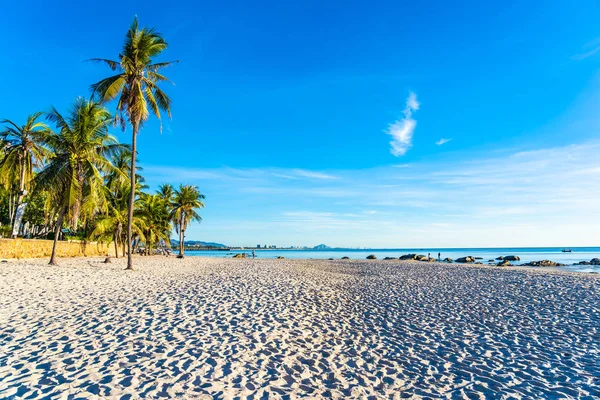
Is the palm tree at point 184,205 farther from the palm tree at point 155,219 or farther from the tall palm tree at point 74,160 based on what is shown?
the tall palm tree at point 74,160

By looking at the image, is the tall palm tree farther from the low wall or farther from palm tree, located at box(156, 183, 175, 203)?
palm tree, located at box(156, 183, 175, 203)

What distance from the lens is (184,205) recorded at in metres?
37.7

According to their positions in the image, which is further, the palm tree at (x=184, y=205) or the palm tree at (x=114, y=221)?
the palm tree at (x=184, y=205)

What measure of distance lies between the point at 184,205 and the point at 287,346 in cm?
3462

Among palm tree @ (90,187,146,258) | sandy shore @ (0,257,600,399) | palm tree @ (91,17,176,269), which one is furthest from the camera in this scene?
palm tree @ (90,187,146,258)

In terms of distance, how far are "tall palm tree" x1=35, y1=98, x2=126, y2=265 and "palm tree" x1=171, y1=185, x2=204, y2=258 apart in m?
18.3

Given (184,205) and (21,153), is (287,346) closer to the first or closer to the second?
(21,153)

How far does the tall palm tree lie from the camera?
17.8m

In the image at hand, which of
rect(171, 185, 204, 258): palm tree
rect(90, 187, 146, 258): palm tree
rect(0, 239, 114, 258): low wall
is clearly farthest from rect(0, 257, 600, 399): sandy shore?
rect(171, 185, 204, 258): palm tree

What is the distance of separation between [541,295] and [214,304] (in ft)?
37.8

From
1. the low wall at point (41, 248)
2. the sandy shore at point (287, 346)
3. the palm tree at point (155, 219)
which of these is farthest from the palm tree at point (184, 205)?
the sandy shore at point (287, 346)

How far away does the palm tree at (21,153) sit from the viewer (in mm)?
21922

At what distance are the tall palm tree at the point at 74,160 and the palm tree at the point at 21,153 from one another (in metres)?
5.25

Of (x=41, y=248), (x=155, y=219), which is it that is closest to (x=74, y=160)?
(x=41, y=248)
